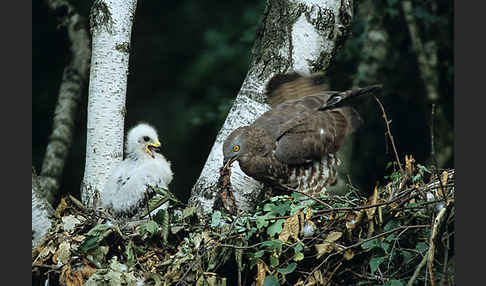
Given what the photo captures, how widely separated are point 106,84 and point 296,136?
1278mm

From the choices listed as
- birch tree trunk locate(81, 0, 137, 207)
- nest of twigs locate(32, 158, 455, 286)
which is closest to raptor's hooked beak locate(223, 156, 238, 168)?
nest of twigs locate(32, 158, 455, 286)

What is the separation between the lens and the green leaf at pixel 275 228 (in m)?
2.89

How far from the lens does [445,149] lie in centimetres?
573

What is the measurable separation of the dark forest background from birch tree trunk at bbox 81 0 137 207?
119cm

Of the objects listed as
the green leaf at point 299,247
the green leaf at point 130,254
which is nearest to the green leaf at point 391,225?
the green leaf at point 299,247

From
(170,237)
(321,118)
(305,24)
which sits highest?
(305,24)

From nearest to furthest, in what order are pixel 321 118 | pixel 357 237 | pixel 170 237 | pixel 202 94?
pixel 357 237 < pixel 170 237 < pixel 321 118 < pixel 202 94

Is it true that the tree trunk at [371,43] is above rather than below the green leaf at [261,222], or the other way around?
above

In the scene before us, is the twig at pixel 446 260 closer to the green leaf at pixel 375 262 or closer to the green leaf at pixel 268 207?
the green leaf at pixel 375 262

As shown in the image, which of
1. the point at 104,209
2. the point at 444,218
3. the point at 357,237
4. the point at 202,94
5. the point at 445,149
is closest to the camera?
the point at 444,218

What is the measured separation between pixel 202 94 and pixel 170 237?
486 centimetres

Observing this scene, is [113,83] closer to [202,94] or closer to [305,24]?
[305,24]

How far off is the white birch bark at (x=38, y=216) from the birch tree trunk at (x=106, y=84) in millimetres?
380

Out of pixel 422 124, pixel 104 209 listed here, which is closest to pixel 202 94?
pixel 422 124
